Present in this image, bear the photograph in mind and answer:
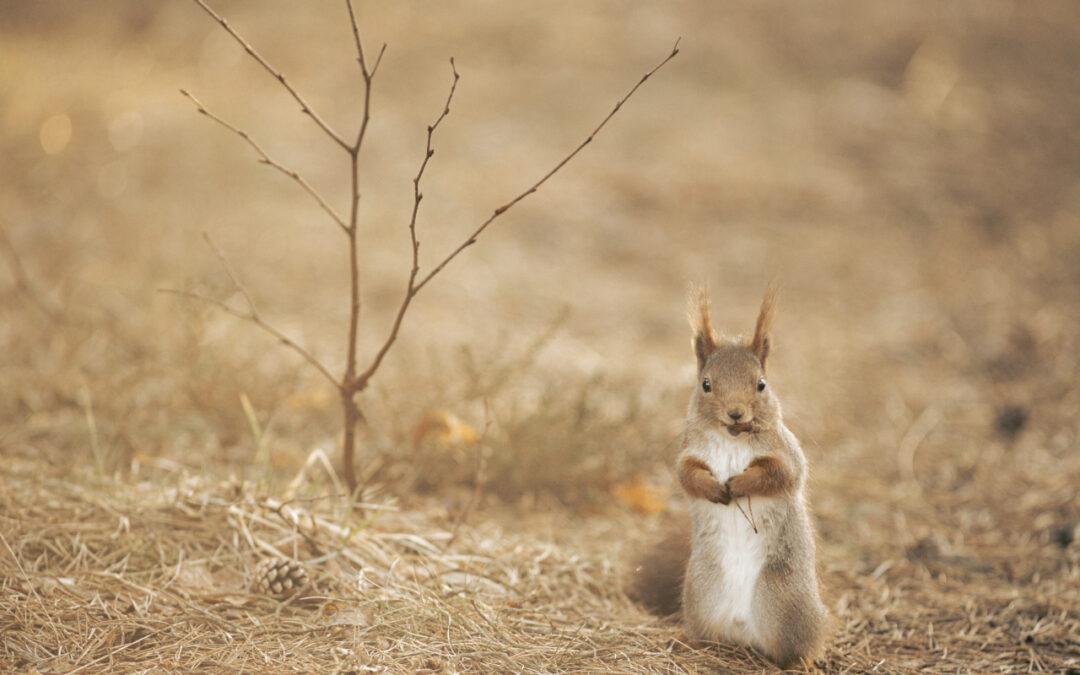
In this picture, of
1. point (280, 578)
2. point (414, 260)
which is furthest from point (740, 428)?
point (280, 578)

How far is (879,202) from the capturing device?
20.2 ft

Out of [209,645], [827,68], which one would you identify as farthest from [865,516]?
[827,68]

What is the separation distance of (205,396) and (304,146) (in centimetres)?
339

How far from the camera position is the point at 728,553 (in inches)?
76.9

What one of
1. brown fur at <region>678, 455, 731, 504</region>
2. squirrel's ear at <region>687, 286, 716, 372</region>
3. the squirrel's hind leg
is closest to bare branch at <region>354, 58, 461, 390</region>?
squirrel's ear at <region>687, 286, 716, 372</region>

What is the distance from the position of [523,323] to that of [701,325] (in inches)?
104

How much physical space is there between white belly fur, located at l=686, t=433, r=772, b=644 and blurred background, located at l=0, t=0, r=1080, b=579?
22.3 inches

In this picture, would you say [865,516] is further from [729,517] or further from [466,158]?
[466,158]

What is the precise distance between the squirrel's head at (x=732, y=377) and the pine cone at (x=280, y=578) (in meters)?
1.08

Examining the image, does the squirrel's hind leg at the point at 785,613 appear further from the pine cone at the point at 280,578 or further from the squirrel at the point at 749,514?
the pine cone at the point at 280,578

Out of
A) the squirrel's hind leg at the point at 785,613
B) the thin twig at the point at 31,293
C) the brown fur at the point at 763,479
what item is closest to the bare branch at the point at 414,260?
the brown fur at the point at 763,479

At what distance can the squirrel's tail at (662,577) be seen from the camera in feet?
7.79

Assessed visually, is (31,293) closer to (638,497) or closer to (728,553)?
(638,497)

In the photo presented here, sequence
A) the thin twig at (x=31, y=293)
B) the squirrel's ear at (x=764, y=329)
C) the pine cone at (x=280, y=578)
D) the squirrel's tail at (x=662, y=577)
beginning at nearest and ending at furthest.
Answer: the squirrel's ear at (x=764, y=329), the pine cone at (x=280, y=578), the squirrel's tail at (x=662, y=577), the thin twig at (x=31, y=293)
